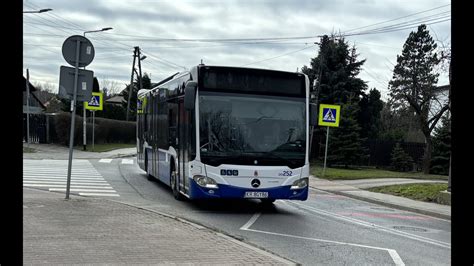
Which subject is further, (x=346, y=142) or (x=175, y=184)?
(x=346, y=142)

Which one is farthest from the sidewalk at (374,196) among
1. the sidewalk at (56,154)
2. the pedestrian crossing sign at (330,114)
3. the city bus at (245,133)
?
the sidewalk at (56,154)

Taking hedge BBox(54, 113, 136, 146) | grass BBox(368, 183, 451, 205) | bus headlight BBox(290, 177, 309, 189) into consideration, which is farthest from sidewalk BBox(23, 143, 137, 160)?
bus headlight BBox(290, 177, 309, 189)

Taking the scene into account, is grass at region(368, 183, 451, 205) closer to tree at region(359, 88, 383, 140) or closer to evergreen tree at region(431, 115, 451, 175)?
evergreen tree at region(431, 115, 451, 175)

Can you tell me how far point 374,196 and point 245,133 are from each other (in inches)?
312

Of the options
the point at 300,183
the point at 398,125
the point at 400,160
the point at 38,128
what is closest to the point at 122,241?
the point at 300,183

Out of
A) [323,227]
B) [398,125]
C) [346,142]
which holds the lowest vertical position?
[323,227]

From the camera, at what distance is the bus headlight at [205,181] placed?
34.9ft

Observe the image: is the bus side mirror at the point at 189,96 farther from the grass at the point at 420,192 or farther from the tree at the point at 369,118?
the tree at the point at 369,118

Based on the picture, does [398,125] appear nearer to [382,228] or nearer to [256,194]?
[382,228]

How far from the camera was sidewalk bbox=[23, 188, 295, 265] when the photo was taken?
607 cm

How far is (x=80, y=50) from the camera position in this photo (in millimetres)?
10961

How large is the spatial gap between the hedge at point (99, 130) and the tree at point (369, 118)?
70.9 ft
